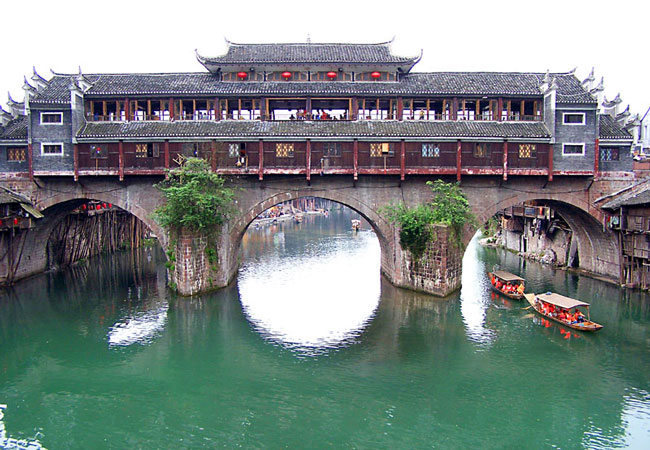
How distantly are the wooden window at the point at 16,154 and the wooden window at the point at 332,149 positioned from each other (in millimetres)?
19509

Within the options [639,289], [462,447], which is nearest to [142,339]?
[462,447]

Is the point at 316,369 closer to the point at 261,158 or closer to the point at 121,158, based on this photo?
the point at 261,158

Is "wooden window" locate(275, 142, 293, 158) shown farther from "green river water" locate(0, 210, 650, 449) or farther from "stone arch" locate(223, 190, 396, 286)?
"green river water" locate(0, 210, 650, 449)

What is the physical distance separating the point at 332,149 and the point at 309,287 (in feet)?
32.5

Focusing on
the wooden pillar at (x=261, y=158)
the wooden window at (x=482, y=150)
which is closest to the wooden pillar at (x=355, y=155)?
the wooden pillar at (x=261, y=158)

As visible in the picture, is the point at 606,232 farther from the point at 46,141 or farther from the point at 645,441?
the point at 46,141

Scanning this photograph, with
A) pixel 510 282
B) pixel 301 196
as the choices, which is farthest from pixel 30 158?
pixel 510 282

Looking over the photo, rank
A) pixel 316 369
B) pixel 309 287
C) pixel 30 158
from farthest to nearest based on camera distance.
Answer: pixel 309 287
pixel 30 158
pixel 316 369

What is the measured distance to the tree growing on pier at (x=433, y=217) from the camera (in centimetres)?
2948

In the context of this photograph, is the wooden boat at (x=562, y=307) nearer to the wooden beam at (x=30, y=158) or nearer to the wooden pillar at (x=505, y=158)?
the wooden pillar at (x=505, y=158)

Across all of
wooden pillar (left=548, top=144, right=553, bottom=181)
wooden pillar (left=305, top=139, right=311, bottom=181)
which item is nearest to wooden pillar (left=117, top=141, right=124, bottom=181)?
wooden pillar (left=305, top=139, right=311, bottom=181)

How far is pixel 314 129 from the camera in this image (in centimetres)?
3117

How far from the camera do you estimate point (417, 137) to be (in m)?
30.5

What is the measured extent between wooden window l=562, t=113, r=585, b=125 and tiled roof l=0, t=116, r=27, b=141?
34.5 meters
